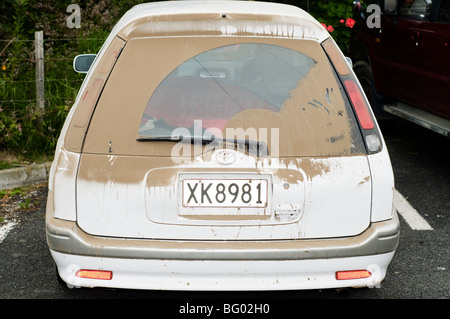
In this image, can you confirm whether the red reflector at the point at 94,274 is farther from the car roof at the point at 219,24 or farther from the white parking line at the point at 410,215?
the white parking line at the point at 410,215

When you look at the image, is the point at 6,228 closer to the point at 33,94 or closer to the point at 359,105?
the point at 33,94

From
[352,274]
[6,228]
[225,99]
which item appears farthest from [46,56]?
[352,274]

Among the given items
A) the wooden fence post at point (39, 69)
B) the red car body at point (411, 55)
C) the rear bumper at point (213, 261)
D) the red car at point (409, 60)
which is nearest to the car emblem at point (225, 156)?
the rear bumper at point (213, 261)

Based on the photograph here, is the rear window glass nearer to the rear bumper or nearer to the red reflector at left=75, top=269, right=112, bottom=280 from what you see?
the rear bumper

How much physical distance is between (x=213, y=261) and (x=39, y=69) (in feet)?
14.5

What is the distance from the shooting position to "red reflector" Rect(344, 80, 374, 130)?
320 centimetres

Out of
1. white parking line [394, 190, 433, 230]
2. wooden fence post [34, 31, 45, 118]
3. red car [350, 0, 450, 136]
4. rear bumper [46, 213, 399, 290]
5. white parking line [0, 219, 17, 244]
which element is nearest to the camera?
rear bumper [46, 213, 399, 290]

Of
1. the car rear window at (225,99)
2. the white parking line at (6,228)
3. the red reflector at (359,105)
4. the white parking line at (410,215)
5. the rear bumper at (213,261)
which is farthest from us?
the white parking line at (410,215)

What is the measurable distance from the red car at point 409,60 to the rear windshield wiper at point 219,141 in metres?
3.31

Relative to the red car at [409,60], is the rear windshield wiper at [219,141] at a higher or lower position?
A: higher

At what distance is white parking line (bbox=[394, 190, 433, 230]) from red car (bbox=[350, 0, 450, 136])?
2.50 feet

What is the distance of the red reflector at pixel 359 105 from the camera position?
320 cm

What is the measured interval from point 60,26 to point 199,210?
6445 mm

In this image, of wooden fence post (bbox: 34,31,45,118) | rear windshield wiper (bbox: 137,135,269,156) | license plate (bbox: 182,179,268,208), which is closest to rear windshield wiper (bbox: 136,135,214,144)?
rear windshield wiper (bbox: 137,135,269,156)
